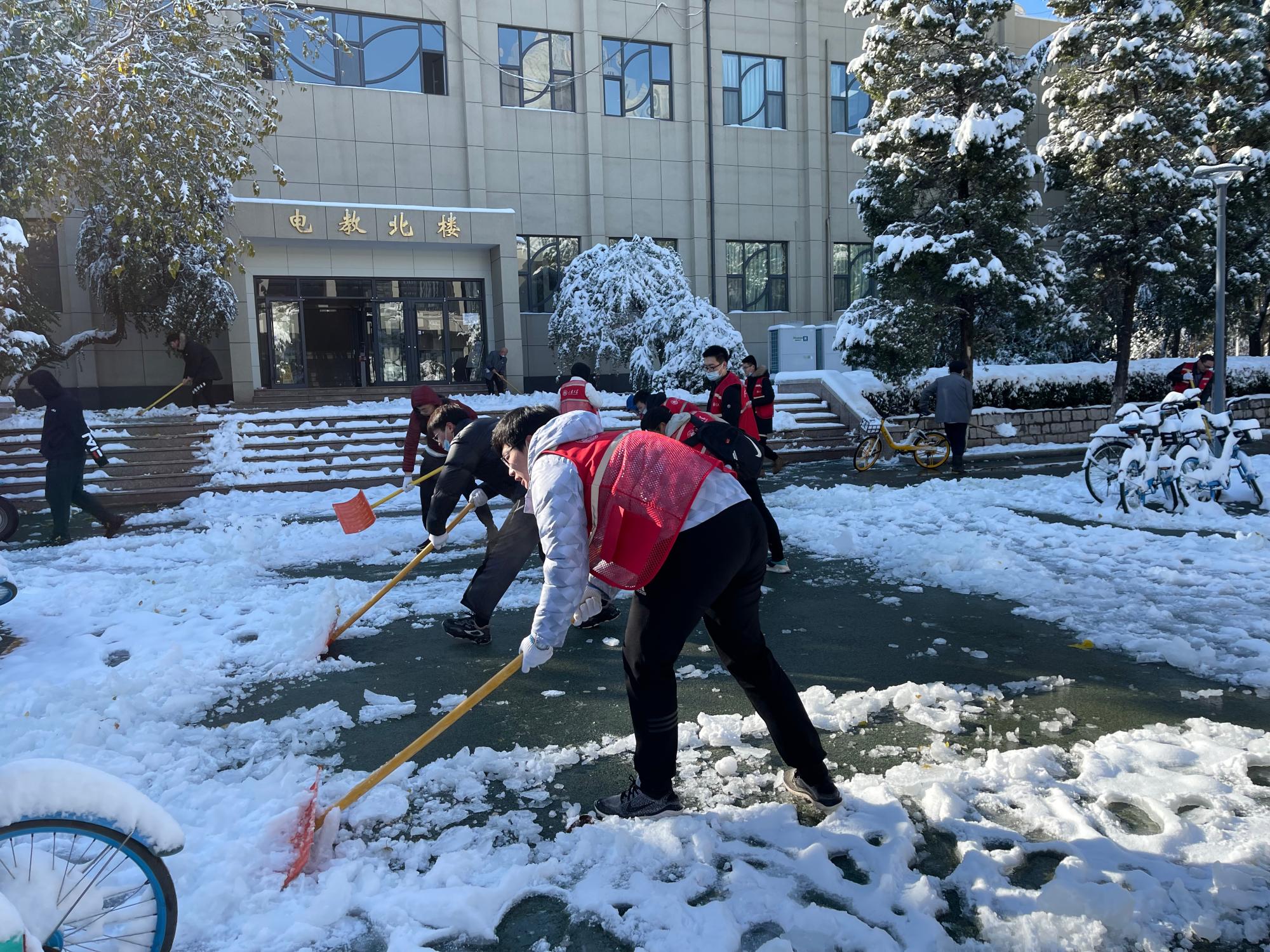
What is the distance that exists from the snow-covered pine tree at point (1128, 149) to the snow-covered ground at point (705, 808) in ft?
43.0

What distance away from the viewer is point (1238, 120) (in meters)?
17.5

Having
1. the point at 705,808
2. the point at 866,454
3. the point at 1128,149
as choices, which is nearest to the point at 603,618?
the point at 705,808

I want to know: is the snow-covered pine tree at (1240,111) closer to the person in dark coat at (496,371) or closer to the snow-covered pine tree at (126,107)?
the person in dark coat at (496,371)

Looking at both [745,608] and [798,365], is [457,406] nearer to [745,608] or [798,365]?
[745,608]

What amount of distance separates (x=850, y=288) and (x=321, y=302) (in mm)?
15644

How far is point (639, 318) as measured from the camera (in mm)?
18500

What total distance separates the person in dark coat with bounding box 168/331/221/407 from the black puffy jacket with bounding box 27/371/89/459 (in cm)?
762

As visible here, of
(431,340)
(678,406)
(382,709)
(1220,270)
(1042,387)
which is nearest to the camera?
(382,709)

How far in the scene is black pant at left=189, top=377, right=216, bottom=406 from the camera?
16703 mm

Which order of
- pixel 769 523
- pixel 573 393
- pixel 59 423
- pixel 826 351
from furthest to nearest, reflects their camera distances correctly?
pixel 826 351 → pixel 59 423 → pixel 573 393 → pixel 769 523

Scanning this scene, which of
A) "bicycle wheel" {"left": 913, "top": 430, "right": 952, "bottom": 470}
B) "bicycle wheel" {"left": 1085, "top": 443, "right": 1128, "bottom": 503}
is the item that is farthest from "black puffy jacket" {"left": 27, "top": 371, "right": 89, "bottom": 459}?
"bicycle wheel" {"left": 913, "top": 430, "right": 952, "bottom": 470}

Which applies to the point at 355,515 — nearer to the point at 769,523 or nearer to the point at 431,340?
the point at 769,523

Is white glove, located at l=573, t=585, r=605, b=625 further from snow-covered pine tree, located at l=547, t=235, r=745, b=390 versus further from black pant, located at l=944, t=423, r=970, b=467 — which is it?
snow-covered pine tree, located at l=547, t=235, r=745, b=390

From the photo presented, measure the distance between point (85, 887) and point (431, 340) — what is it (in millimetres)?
21312
